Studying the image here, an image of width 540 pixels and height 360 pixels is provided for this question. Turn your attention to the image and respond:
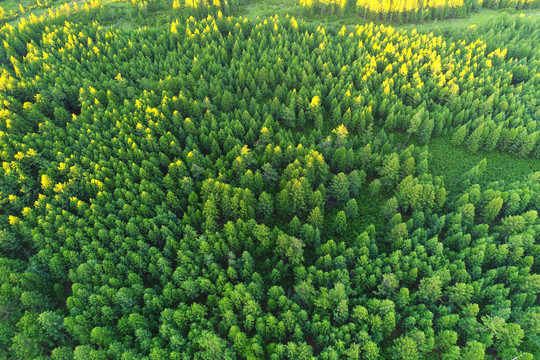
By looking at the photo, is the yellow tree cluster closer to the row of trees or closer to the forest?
the row of trees

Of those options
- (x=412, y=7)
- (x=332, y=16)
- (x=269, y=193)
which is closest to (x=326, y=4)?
(x=332, y=16)

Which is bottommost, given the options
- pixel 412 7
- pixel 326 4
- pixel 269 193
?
pixel 269 193

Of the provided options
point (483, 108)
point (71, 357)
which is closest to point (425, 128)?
point (483, 108)

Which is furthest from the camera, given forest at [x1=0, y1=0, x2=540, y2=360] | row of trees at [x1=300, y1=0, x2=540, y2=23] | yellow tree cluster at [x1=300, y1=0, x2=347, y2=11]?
yellow tree cluster at [x1=300, y1=0, x2=347, y2=11]

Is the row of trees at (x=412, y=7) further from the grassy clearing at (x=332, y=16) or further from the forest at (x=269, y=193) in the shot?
the forest at (x=269, y=193)

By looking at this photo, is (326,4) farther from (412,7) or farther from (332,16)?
(412,7)

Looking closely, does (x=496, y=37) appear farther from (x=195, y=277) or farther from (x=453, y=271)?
(x=195, y=277)

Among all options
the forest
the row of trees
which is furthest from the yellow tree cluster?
the forest

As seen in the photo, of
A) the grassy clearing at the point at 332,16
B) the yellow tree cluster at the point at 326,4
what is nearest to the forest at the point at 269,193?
the grassy clearing at the point at 332,16

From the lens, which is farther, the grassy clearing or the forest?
the grassy clearing
